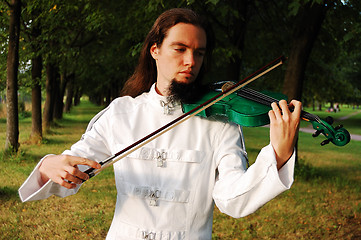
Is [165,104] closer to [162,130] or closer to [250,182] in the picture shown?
[162,130]

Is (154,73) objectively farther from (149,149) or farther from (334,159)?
Answer: (334,159)

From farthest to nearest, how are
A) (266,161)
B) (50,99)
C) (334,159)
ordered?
1. (50,99)
2. (334,159)
3. (266,161)

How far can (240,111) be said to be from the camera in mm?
2133

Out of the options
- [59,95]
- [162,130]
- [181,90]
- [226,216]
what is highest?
[59,95]

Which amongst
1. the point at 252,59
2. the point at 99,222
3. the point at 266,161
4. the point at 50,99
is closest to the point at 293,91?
the point at 99,222

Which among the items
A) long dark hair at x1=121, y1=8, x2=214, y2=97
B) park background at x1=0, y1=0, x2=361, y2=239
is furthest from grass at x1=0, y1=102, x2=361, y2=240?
long dark hair at x1=121, y1=8, x2=214, y2=97

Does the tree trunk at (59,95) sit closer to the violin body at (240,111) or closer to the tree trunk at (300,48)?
the tree trunk at (300,48)

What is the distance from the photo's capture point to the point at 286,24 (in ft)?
37.2

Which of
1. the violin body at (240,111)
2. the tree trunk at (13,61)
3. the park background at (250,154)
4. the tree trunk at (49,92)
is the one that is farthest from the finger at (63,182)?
the tree trunk at (49,92)

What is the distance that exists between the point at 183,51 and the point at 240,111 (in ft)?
1.56

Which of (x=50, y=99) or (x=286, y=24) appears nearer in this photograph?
(x=286, y=24)

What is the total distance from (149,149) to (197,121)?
316 millimetres

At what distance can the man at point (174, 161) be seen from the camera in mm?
1636

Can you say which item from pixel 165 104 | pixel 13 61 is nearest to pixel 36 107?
pixel 13 61
